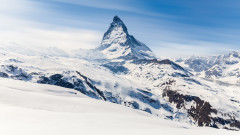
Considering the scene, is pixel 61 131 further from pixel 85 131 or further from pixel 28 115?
pixel 28 115

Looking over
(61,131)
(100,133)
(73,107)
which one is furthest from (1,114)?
(73,107)

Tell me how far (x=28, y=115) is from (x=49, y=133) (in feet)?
47.2

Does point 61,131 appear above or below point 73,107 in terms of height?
above

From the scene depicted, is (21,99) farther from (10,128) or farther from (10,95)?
(10,128)

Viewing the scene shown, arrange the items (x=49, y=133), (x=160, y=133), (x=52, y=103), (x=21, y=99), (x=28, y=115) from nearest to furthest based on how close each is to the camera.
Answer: (x=49, y=133)
(x=160, y=133)
(x=28, y=115)
(x=21, y=99)
(x=52, y=103)

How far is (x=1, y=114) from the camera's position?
36250mm

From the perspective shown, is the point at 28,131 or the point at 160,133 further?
the point at 160,133

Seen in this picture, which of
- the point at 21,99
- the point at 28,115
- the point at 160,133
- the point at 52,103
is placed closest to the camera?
the point at 160,133

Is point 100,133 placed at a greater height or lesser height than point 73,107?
greater

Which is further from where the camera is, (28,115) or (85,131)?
(28,115)

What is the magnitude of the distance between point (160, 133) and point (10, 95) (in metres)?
48.9

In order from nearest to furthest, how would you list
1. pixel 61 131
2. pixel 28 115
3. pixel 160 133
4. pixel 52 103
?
pixel 61 131 → pixel 160 133 → pixel 28 115 → pixel 52 103

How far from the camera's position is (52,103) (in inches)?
2586

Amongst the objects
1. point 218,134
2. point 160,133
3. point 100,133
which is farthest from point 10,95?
point 218,134
